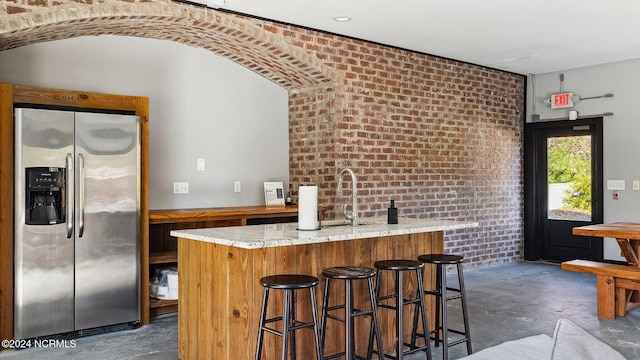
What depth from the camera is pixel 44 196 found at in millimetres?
4176

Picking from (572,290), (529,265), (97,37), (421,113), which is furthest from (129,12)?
(529,265)

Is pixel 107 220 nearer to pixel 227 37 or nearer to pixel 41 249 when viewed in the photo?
pixel 41 249

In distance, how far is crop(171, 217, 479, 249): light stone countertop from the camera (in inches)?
120

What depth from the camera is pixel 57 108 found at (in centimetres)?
446

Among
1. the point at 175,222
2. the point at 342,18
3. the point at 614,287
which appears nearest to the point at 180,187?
the point at 175,222

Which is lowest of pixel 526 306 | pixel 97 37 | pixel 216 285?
pixel 526 306

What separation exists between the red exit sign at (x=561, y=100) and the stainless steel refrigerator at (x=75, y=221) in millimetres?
5724

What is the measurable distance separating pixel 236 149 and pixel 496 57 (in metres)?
3.45

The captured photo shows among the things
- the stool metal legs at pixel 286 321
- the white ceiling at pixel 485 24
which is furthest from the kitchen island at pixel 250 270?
the white ceiling at pixel 485 24

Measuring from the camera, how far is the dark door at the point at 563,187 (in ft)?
24.5

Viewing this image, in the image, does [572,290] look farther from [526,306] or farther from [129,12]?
[129,12]

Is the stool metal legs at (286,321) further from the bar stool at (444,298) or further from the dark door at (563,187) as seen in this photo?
the dark door at (563,187)

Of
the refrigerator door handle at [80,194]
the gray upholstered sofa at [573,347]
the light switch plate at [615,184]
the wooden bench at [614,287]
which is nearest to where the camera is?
the gray upholstered sofa at [573,347]

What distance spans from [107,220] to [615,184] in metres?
6.16
